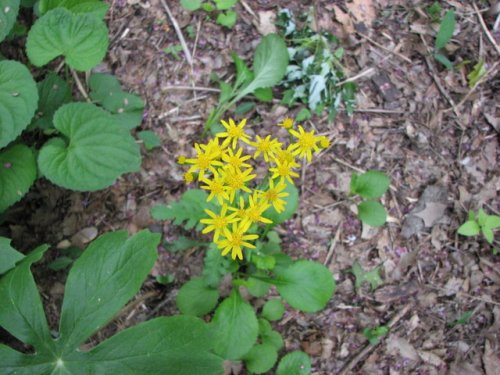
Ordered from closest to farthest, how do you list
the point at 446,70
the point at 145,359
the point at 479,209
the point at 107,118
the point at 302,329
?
the point at 145,359 < the point at 107,118 < the point at 302,329 < the point at 479,209 < the point at 446,70

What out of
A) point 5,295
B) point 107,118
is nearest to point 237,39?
point 107,118

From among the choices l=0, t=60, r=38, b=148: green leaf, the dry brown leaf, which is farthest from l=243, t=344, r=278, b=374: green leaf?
the dry brown leaf

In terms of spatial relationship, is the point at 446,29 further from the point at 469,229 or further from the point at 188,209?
the point at 188,209

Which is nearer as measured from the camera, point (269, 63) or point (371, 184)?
point (371, 184)

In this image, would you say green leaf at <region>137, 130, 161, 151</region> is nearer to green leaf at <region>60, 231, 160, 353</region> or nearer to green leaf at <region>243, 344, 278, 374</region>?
green leaf at <region>60, 231, 160, 353</region>

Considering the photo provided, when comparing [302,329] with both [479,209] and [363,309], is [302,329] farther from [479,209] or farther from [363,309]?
[479,209]

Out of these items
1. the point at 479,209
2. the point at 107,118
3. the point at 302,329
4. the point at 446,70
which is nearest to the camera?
the point at 107,118

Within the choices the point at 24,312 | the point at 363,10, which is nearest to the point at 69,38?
the point at 24,312
